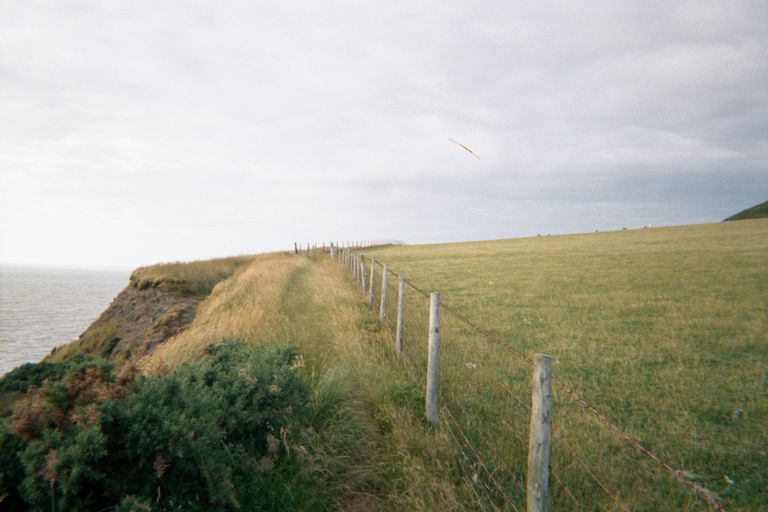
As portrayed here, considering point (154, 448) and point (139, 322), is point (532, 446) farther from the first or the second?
point (139, 322)

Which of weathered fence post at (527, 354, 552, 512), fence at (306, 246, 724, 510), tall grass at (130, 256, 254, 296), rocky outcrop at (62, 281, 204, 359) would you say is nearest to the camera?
weathered fence post at (527, 354, 552, 512)

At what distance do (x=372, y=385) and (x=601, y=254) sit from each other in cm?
3203

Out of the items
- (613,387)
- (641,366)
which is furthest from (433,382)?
(641,366)

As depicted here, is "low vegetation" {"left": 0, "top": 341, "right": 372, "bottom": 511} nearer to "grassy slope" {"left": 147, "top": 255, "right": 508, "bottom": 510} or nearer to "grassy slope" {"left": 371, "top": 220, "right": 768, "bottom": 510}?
"grassy slope" {"left": 147, "top": 255, "right": 508, "bottom": 510}

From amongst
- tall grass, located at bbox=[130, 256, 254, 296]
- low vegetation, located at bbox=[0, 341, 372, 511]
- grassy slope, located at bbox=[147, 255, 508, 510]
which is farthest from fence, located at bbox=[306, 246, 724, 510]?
tall grass, located at bbox=[130, 256, 254, 296]

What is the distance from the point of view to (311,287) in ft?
60.4

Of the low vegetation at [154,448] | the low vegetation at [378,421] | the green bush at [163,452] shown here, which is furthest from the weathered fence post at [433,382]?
the green bush at [163,452]

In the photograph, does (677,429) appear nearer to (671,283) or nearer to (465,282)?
(671,283)

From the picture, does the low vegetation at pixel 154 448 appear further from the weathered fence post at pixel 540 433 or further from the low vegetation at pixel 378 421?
the weathered fence post at pixel 540 433

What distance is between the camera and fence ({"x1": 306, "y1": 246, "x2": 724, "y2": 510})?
126 inches

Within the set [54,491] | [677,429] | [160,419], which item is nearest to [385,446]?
[160,419]

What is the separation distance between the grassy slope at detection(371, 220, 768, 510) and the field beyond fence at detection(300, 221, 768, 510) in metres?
0.03

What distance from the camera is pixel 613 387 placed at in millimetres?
7953

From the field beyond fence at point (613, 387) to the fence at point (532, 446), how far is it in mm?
23
